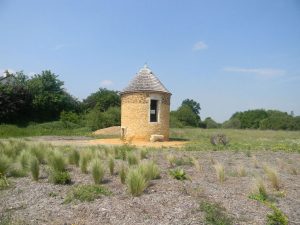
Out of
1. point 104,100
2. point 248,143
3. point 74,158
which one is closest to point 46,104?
point 104,100

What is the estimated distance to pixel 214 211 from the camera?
19.2ft

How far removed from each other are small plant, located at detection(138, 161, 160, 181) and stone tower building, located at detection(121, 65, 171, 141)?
40.6 feet

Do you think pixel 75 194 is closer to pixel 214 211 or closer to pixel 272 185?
pixel 214 211

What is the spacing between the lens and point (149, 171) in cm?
780

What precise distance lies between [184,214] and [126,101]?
51.4 feet

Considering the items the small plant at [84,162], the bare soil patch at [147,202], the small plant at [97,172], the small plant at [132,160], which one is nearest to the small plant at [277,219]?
the bare soil patch at [147,202]

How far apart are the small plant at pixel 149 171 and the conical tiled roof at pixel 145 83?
12.7m

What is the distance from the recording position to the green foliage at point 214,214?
5465 millimetres

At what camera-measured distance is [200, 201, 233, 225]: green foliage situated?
5.46 metres

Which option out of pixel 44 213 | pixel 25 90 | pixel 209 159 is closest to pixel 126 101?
pixel 209 159

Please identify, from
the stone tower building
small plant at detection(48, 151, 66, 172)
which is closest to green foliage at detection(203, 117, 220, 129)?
the stone tower building

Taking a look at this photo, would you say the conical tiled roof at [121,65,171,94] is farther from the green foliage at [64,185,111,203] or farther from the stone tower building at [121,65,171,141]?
the green foliage at [64,185,111,203]

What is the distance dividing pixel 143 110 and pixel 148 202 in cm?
1444

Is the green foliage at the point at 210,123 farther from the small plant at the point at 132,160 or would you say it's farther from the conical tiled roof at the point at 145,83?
the small plant at the point at 132,160
